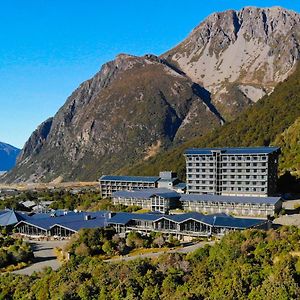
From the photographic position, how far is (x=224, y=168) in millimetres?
67000

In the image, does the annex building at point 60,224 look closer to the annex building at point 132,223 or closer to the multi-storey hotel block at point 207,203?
the annex building at point 132,223

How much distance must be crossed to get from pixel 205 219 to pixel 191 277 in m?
16.1

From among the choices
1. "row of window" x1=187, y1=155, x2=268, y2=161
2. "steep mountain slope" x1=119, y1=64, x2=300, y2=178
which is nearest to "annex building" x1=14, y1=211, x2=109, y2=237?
"row of window" x1=187, y1=155, x2=268, y2=161

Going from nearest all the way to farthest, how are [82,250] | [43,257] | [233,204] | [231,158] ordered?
[82,250]
[43,257]
[233,204]
[231,158]

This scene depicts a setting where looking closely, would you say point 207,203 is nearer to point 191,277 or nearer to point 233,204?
point 233,204

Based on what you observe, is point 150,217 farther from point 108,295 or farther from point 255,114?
point 255,114

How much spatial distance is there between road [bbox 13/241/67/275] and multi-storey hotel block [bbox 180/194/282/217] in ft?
58.1

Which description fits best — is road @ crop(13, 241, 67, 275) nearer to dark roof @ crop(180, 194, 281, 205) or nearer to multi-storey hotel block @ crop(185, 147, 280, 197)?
dark roof @ crop(180, 194, 281, 205)

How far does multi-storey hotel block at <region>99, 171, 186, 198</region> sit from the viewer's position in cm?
7691

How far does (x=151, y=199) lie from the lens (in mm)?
66188

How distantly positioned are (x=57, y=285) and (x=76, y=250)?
9.64 meters

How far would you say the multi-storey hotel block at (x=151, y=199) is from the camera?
64375 mm

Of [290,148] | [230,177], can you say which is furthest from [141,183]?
[290,148]

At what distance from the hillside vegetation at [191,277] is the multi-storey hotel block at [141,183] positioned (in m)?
36.9
